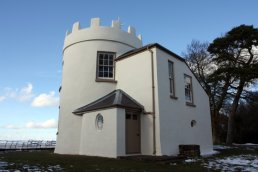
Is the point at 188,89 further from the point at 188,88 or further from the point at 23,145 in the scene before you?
the point at 23,145

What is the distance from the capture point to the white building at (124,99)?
1241 cm

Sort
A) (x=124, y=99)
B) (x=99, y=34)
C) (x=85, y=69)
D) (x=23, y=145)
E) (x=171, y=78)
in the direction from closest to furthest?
(x=124, y=99)
(x=171, y=78)
(x=85, y=69)
(x=99, y=34)
(x=23, y=145)

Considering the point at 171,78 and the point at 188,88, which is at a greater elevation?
the point at 171,78

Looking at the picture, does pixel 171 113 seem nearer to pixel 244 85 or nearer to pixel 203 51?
pixel 244 85

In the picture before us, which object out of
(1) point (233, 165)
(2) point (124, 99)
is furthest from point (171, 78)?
(1) point (233, 165)

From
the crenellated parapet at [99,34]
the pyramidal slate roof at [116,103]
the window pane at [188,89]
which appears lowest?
the pyramidal slate roof at [116,103]

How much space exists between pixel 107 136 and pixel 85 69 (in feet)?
16.9

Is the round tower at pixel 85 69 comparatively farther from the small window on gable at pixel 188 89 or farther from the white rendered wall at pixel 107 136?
the small window on gable at pixel 188 89

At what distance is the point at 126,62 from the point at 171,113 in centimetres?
404

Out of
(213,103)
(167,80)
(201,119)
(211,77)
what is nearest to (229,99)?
(213,103)

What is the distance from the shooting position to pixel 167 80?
1397cm

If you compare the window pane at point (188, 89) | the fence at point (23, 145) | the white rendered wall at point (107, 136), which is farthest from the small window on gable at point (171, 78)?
the fence at point (23, 145)

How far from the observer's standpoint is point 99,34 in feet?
52.3

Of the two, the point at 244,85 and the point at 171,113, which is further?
the point at 244,85
